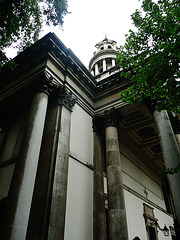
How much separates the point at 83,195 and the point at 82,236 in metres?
1.58

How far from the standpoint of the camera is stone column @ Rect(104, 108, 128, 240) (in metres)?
7.45

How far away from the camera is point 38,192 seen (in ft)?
21.3

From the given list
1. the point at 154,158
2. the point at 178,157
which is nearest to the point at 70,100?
the point at 178,157

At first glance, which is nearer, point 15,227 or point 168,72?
point 15,227

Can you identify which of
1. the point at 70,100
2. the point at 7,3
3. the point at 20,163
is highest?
the point at 7,3

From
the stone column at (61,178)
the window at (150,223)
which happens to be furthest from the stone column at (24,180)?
the window at (150,223)

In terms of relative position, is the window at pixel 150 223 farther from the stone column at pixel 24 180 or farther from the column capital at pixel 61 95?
the stone column at pixel 24 180

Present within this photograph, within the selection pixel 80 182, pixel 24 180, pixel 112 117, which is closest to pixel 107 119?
pixel 112 117

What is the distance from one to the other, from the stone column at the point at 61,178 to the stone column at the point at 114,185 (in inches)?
94.5

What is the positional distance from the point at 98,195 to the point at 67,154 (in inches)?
112

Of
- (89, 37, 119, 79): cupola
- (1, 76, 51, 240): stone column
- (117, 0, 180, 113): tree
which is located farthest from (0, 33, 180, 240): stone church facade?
(89, 37, 119, 79): cupola

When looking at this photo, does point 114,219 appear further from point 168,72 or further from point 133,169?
point 133,169

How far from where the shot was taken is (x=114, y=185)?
8.46 m

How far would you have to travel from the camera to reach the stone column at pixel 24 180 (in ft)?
16.6
